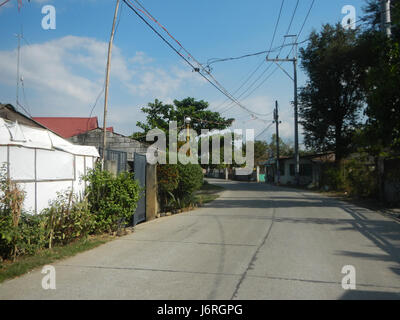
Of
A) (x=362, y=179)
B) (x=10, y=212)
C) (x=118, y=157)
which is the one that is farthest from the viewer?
(x=362, y=179)

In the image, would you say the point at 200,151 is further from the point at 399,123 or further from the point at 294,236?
the point at 294,236

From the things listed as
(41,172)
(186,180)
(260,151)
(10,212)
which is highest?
(260,151)

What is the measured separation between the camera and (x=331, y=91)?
90.5 feet

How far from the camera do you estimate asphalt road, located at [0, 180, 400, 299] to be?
459 cm

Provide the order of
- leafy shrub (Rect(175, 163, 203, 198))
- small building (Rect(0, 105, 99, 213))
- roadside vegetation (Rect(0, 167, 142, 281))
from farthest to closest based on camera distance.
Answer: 1. leafy shrub (Rect(175, 163, 203, 198))
2. small building (Rect(0, 105, 99, 213))
3. roadside vegetation (Rect(0, 167, 142, 281))

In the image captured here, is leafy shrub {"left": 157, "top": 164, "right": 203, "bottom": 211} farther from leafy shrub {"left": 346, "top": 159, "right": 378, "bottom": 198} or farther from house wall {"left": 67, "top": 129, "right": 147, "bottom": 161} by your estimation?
leafy shrub {"left": 346, "top": 159, "right": 378, "bottom": 198}

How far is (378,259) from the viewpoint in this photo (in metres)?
6.39

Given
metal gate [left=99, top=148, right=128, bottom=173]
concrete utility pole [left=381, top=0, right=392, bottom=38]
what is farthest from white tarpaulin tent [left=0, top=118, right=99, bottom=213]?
concrete utility pole [left=381, top=0, right=392, bottom=38]

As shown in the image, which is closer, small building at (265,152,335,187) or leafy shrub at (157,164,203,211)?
leafy shrub at (157,164,203,211)

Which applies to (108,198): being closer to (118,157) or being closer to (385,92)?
(118,157)

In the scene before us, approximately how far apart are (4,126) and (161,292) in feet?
14.6

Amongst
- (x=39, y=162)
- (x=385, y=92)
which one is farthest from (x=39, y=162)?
(x=385, y=92)

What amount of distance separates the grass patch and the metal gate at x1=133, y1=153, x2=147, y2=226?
9.46 ft
